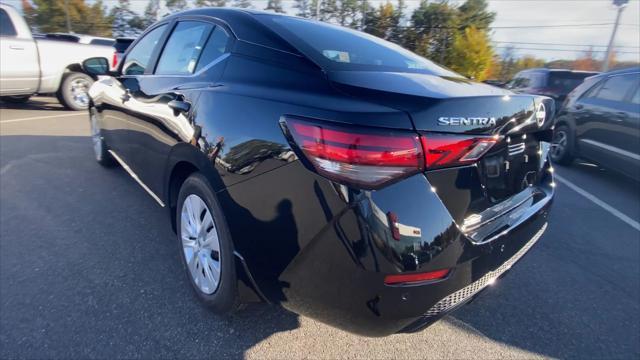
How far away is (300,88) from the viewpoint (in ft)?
5.64

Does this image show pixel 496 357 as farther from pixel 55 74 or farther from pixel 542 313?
pixel 55 74

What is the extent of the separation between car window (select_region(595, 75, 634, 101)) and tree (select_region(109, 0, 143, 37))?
52.8 m

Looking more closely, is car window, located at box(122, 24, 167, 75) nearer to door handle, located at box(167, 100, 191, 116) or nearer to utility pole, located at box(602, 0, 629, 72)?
door handle, located at box(167, 100, 191, 116)

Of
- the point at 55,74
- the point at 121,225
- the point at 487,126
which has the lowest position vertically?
the point at 121,225

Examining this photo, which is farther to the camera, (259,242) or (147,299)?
(147,299)

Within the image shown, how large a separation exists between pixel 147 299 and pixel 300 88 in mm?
1571

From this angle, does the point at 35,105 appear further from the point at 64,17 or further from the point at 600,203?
the point at 64,17

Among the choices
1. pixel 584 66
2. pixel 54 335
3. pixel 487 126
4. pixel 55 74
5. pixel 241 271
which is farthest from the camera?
pixel 584 66

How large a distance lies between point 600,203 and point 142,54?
5316 mm

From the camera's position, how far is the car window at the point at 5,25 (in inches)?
278

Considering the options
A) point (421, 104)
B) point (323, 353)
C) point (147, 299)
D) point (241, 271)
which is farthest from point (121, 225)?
point (421, 104)

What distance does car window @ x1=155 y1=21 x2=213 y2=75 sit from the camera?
2516 millimetres

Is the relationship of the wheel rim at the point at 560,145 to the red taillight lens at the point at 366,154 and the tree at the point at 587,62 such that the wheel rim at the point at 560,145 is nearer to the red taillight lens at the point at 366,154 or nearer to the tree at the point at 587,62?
the red taillight lens at the point at 366,154

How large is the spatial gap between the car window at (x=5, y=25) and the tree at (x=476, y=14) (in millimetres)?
41440
